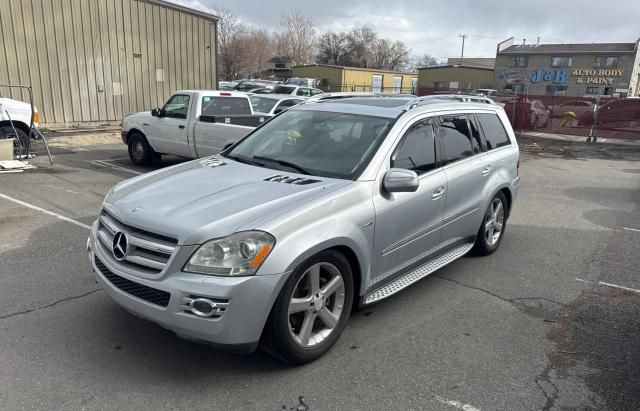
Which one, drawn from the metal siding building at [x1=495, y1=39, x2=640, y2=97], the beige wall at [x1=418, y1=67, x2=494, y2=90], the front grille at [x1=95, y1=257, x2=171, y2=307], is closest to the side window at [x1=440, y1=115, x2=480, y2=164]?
the front grille at [x1=95, y1=257, x2=171, y2=307]

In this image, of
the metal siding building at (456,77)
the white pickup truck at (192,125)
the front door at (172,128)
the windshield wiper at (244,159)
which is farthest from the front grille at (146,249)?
the metal siding building at (456,77)

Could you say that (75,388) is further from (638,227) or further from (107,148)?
(107,148)

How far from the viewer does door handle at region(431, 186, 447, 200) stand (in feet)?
13.6

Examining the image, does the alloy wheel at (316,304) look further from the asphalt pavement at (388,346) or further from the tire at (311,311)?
the asphalt pavement at (388,346)

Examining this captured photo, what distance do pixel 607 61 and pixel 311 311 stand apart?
66957 mm

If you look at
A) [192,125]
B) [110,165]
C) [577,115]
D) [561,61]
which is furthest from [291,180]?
[561,61]

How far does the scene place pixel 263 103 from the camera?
1288 cm

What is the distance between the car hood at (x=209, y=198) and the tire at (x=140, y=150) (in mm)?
6779

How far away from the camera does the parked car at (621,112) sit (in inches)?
734

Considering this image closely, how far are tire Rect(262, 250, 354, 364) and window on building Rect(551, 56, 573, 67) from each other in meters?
66.6

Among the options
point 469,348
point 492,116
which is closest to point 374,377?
point 469,348

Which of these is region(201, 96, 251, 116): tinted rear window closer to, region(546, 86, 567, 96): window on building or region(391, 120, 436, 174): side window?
region(391, 120, 436, 174): side window

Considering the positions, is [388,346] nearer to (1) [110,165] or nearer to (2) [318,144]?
(2) [318,144]

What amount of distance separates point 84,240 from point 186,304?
3.33 metres
